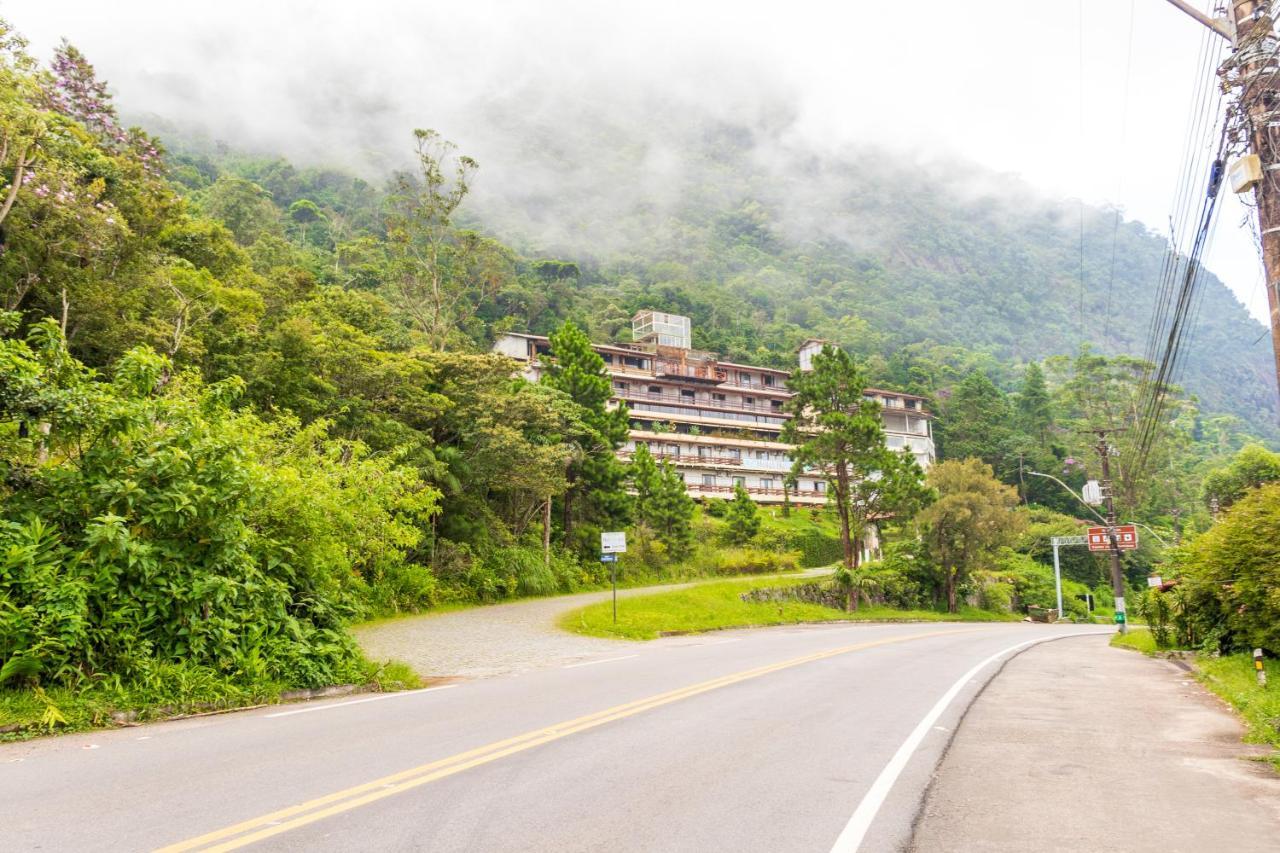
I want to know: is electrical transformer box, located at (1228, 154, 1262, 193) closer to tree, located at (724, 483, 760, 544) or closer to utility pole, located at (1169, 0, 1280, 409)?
utility pole, located at (1169, 0, 1280, 409)

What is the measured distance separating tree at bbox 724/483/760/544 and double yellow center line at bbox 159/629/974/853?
4116cm

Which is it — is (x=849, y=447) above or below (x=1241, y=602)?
above

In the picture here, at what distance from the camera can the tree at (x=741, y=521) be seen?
167 feet

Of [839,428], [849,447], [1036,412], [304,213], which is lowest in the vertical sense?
[849,447]

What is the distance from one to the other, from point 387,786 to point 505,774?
880 millimetres

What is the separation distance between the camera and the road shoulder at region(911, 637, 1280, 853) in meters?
4.92

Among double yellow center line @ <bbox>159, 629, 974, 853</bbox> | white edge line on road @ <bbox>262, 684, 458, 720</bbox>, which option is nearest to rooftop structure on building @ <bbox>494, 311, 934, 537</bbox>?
white edge line on road @ <bbox>262, 684, 458, 720</bbox>

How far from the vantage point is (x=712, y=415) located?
7669 centimetres

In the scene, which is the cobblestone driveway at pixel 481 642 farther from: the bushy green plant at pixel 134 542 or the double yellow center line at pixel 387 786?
the double yellow center line at pixel 387 786

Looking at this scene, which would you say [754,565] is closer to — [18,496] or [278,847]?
[18,496]

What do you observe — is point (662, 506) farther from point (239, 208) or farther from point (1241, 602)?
point (239, 208)

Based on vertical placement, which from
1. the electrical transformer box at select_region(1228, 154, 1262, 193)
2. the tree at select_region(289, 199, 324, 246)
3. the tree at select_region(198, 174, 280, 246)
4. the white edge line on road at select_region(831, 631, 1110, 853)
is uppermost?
the tree at select_region(289, 199, 324, 246)

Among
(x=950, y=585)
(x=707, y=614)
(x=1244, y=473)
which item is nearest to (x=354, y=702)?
(x=707, y=614)

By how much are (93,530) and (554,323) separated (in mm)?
78103
